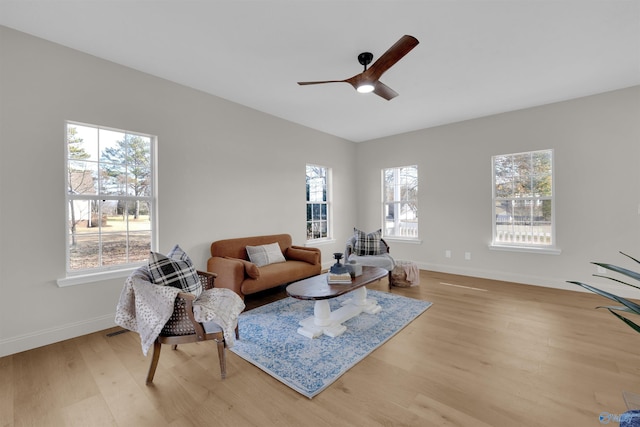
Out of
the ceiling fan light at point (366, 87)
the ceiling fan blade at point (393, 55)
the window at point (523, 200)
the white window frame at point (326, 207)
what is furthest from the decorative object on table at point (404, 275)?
the ceiling fan blade at point (393, 55)

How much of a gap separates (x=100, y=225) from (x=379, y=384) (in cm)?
313

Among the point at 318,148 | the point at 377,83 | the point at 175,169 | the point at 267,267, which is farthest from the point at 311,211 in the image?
the point at 377,83

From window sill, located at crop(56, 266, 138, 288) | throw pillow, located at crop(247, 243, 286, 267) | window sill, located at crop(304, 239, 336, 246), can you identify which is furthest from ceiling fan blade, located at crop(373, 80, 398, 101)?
window sill, located at crop(56, 266, 138, 288)

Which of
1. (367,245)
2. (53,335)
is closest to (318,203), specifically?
(367,245)

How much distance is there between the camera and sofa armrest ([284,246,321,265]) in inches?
167

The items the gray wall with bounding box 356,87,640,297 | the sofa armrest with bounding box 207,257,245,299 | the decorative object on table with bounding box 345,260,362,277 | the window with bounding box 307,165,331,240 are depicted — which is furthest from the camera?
the window with bounding box 307,165,331,240

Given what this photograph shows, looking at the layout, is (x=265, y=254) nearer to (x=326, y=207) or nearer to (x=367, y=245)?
(x=367, y=245)

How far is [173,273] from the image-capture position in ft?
7.18

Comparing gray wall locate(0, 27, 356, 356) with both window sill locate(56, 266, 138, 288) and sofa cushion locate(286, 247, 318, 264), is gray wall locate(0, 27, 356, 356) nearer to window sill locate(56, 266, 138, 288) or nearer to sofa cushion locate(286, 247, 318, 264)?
window sill locate(56, 266, 138, 288)

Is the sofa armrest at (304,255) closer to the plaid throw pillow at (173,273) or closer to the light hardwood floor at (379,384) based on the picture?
the light hardwood floor at (379,384)

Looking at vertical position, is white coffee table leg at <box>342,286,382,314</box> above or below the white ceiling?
below

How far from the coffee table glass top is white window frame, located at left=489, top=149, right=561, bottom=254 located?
8.74 feet

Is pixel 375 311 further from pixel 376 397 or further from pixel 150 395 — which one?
pixel 150 395

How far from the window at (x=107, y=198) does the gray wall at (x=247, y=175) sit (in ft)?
0.45
